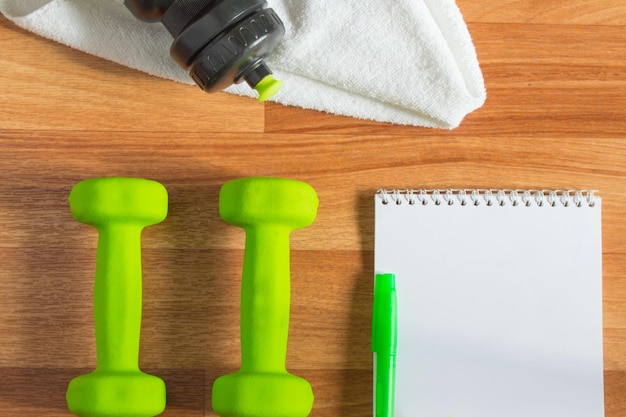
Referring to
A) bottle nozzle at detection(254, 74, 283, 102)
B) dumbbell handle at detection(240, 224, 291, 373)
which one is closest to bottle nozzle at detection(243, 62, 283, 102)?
bottle nozzle at detection(254, 74, 283, 102)

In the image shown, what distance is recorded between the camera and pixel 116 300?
1.77ft

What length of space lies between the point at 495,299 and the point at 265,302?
8.7 inches

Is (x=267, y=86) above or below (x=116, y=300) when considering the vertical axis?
above

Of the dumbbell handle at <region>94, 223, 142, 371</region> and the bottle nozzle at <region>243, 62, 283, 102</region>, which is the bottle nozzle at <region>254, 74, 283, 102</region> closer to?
the bottle nozzle at <region>243, 62, 283, 102</region>

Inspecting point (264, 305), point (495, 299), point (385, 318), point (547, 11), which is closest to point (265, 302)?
point (264, 305)

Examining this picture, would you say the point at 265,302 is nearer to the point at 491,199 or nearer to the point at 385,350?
the point at 385,350

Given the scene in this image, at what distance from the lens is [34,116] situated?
2.00ft

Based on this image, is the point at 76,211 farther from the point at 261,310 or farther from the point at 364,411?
the point at 364,411

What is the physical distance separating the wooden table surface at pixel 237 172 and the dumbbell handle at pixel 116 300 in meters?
0.05

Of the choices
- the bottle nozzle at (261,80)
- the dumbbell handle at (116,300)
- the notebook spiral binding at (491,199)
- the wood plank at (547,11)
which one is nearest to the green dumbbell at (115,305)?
the dumbbell handle at (116,300)

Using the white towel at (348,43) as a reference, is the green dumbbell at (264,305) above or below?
below

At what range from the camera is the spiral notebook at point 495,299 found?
59 cm

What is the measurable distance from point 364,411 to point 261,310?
151 millimetres

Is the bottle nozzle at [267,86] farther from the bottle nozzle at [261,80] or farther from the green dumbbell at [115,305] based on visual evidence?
the green dumbbell at [115,305]
